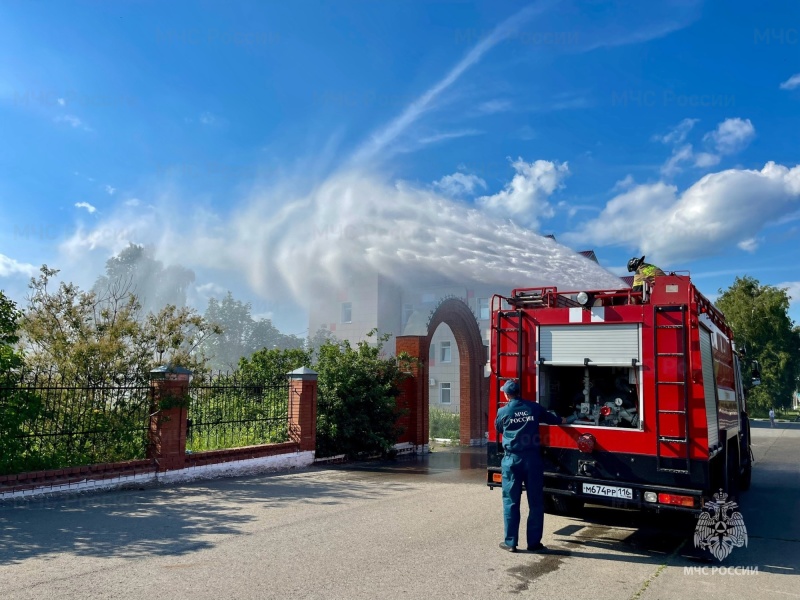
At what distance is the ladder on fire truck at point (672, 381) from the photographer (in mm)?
5777

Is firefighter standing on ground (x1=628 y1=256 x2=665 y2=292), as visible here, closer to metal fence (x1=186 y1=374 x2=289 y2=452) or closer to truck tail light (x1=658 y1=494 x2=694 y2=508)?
truck tail light (x1=658 y1=494 x2=694 y2=508)

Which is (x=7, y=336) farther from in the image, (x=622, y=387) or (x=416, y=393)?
(x=416, y=393)

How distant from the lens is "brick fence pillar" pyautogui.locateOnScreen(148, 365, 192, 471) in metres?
10.1

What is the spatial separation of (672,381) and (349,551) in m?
3.74

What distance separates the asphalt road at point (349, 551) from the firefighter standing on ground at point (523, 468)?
0.26 meters

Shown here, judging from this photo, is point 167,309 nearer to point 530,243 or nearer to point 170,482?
point 170,482

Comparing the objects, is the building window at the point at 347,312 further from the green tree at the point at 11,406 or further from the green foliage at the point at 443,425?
the green tree at the point at 11,406

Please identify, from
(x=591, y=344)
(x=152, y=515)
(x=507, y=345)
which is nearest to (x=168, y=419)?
(x=152, y=515)

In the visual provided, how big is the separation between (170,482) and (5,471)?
2621 mm

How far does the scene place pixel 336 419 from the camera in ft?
46.0

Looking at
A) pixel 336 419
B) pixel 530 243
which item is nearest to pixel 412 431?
pixel 336 419

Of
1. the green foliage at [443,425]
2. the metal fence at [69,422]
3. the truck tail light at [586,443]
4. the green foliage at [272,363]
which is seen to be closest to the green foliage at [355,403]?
the green foliage at [272,363]

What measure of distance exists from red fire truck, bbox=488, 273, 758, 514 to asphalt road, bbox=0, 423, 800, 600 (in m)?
0.72

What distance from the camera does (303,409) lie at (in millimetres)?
13023
